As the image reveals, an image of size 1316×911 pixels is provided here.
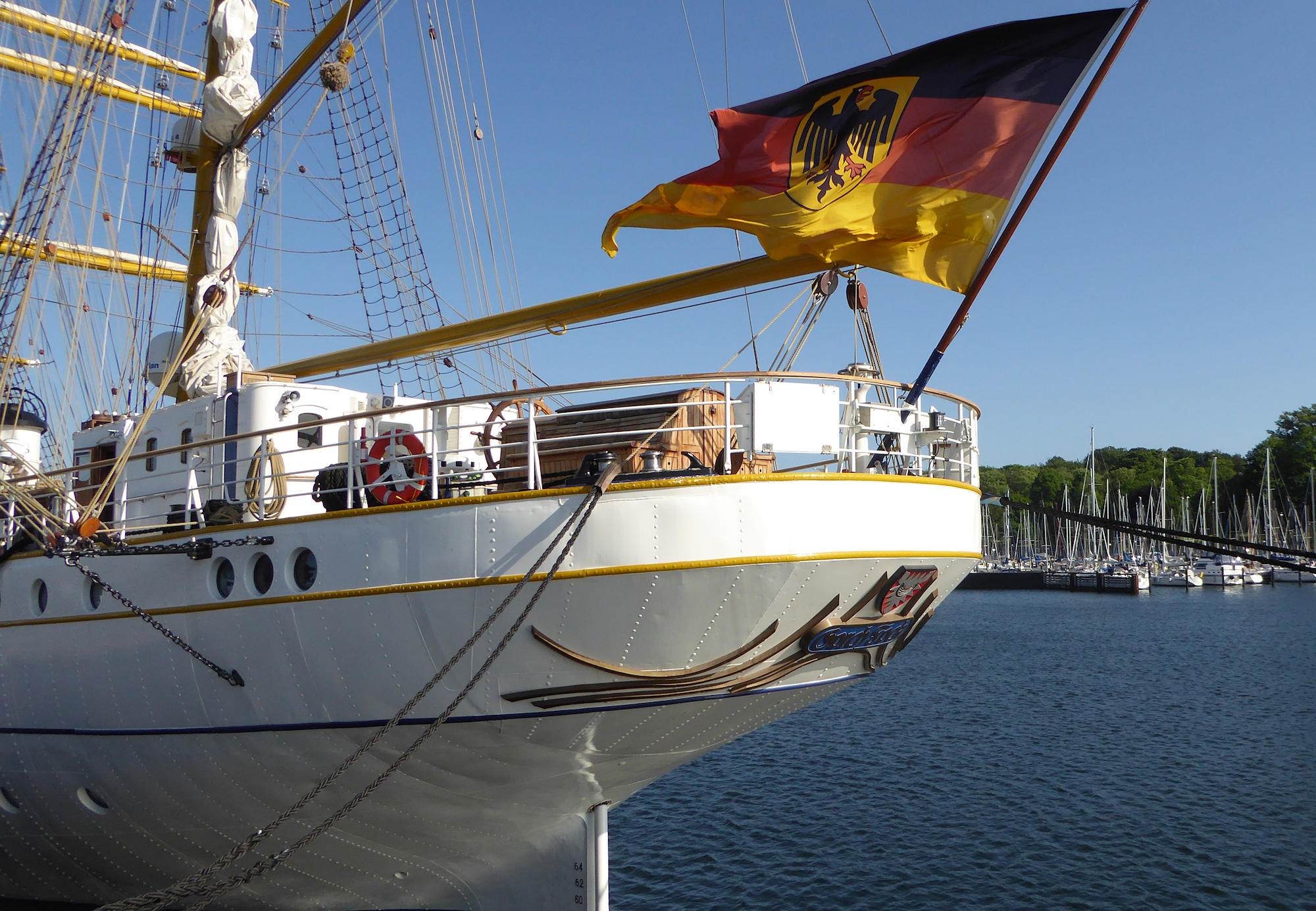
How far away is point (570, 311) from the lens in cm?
1112

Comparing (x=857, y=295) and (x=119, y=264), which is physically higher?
(x=119, y=264)

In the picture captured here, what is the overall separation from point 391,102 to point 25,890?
13757 mm

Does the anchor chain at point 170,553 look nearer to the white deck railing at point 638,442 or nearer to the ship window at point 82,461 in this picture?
the white deck railing at point 638,442

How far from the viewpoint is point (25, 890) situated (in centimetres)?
1391

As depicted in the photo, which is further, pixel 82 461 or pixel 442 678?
pixel 82 461

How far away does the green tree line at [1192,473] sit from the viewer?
10612 cm

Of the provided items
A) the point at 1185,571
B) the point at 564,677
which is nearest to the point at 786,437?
the point at 564,677

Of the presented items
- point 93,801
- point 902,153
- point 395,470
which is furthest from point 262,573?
point 902,153

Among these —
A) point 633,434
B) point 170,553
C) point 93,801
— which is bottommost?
point 93,801

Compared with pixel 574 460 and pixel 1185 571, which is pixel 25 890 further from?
pixel 1185 571

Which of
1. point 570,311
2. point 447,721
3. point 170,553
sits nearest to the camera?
point 447,721

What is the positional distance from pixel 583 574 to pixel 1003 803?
1520 centimetres

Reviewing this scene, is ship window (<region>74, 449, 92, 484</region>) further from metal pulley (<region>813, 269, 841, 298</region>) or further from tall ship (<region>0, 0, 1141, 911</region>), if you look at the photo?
metal pulley (<region>813, 269, 841, 298</region>)

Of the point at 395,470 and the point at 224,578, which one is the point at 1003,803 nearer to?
the point at 395,470
